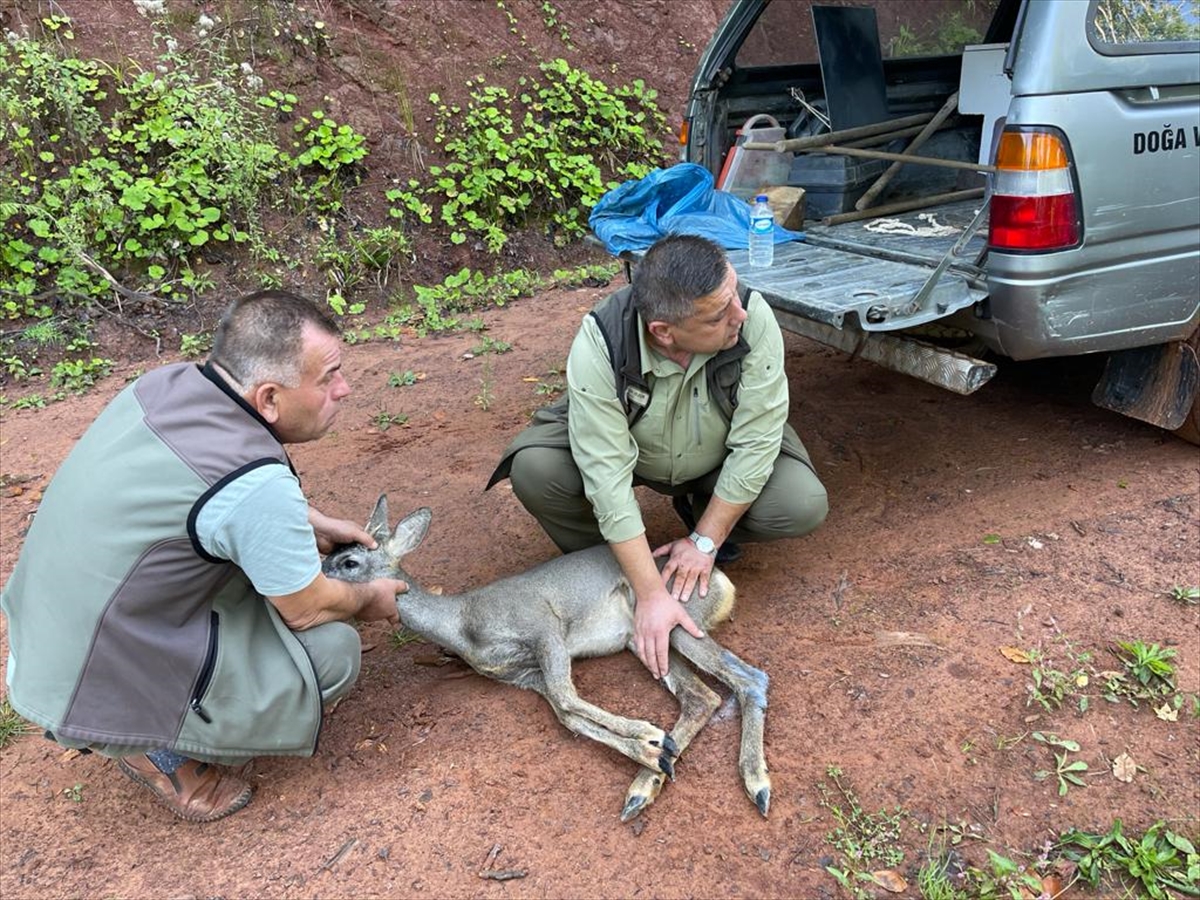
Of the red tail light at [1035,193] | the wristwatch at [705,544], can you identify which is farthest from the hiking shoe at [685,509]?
the red tail light at [1035,193]

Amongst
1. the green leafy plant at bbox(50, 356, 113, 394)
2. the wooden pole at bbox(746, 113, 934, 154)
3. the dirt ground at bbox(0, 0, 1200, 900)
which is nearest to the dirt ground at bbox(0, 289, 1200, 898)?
the dirt ground at bbox(0, 0, 1200, 900)

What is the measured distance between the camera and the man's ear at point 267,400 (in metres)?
2.59

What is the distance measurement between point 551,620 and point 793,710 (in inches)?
36.6

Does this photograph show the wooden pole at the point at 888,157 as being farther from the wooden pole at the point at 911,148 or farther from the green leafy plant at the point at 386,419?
the green leafy plant at the point at 386,419

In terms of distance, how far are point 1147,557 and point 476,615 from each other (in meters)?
2.74

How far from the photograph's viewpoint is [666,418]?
333cm

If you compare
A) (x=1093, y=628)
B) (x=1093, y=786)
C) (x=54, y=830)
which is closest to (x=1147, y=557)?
(x=1093, y=628)

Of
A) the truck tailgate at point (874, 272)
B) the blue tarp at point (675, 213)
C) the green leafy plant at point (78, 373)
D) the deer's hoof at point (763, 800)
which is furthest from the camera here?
the green leafy plant at point (78, 373)

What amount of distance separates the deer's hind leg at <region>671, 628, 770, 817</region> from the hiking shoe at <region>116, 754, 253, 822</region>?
1575mm

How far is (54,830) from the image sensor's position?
9.58ft

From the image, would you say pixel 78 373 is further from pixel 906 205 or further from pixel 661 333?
pixel 906 205

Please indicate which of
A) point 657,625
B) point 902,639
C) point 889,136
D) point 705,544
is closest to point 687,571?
point 705,544

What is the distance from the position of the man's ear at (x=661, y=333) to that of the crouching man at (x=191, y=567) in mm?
1039

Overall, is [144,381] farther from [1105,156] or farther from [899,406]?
[899,406]
